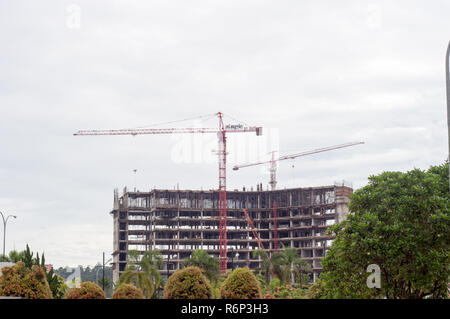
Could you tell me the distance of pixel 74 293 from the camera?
33.0 metres

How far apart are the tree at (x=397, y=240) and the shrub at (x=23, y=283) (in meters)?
19.7

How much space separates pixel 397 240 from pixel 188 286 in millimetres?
16307

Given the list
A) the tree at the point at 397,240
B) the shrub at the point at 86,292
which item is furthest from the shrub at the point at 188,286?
the tree at the point at 397,240

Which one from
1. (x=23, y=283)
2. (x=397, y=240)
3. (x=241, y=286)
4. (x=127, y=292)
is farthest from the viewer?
(x=397, y=240)

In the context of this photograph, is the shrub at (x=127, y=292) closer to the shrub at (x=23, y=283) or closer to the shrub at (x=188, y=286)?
the shrub at (x=188, y=286)

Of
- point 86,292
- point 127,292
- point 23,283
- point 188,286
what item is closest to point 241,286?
point 188,286

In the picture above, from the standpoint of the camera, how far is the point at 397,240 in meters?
42.2

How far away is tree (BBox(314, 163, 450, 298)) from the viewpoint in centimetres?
4191

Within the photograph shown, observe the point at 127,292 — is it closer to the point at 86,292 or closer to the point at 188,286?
the point at 86,292

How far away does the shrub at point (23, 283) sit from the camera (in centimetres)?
3828

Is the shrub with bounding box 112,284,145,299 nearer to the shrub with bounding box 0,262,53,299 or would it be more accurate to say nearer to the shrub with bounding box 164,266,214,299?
the shrub with bounding box 164,266,214,299

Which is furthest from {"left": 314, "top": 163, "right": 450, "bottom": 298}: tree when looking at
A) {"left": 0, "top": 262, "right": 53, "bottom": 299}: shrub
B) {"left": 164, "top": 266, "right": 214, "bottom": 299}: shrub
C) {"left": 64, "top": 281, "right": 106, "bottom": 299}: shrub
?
{"left": 0, "top": 262, "right": 53, "bottom": 299}: shrub
